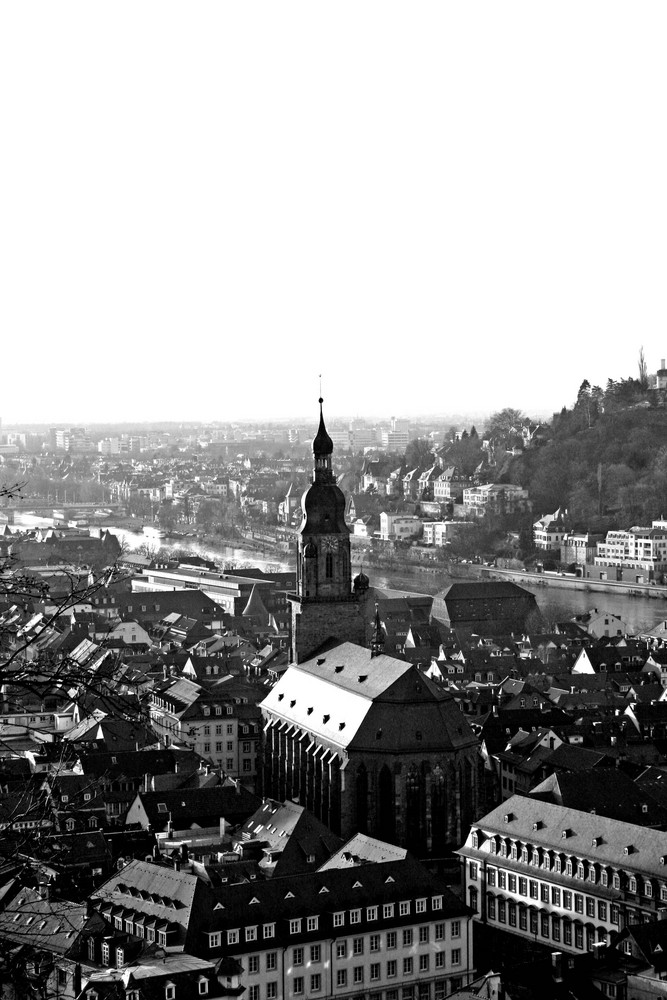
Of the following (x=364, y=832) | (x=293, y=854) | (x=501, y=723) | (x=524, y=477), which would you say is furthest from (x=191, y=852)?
(x=524, y=477)

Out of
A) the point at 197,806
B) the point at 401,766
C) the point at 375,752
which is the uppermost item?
the point at 375,752

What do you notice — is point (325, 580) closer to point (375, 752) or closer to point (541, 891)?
point (375, 752)

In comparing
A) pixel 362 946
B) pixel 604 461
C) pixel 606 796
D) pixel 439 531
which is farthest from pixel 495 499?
pixel 362 946

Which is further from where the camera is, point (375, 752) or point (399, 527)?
point (399, 527)

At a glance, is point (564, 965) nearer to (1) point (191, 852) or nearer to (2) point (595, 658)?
(1) point (191, 852)

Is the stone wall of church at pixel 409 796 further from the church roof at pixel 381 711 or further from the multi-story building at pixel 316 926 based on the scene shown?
the multi-story building at pixel 316 926

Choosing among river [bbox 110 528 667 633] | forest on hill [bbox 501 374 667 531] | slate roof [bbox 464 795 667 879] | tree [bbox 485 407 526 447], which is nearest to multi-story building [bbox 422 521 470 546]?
forest on hill [bbox 501 374 667 531]

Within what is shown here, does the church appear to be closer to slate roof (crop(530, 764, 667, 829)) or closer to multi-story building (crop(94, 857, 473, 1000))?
Answer: slate roof (crop(530, 764, 667, 829))

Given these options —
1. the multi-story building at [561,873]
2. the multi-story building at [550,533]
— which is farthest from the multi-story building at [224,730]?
the multi-story building at [550,533]
